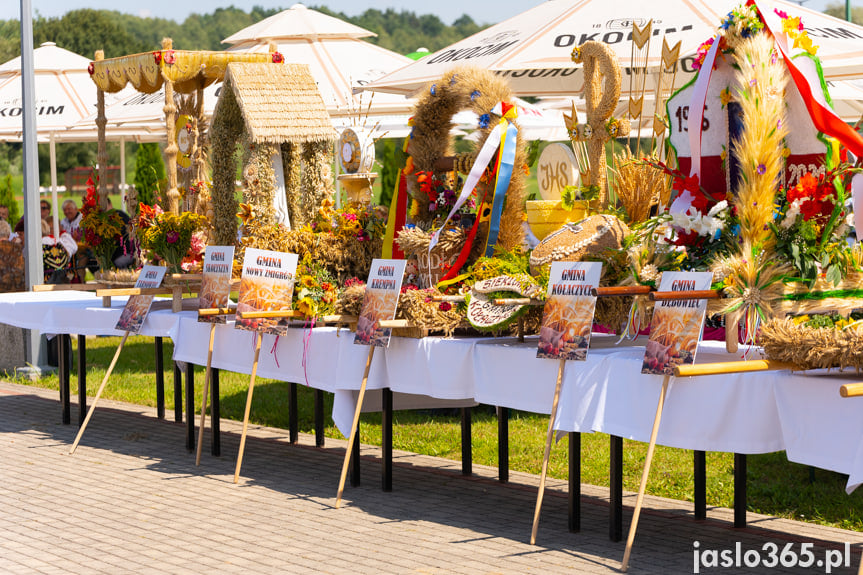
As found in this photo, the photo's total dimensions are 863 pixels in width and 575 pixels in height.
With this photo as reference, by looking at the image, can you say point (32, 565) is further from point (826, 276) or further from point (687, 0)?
point (687, 0)

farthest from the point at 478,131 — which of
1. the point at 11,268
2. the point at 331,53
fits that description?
the point at 331,53

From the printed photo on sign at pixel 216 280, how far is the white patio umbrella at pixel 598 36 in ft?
7.23

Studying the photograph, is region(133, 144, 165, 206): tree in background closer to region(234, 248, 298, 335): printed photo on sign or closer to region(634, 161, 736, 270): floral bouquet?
region(234, 248, 298, 335): printed photo on sign

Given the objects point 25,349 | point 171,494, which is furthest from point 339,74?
Answer: point 171,494

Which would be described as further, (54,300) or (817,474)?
(54,300)

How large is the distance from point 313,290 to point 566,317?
2.06 metres

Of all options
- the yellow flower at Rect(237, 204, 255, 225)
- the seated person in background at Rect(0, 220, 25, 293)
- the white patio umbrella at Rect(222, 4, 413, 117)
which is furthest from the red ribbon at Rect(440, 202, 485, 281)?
the seated person in background at Rect(0, 220, 25, 293)

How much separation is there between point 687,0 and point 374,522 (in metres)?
4.24

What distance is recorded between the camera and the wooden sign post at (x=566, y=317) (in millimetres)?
4926

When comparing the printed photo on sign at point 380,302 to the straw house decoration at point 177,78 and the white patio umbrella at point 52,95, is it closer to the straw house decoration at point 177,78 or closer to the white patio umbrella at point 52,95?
the straw house decoration at point 177,78

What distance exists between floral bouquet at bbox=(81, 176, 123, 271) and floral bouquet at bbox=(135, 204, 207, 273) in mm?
855

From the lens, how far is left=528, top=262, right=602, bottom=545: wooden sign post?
16.2ft

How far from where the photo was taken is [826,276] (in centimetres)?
445

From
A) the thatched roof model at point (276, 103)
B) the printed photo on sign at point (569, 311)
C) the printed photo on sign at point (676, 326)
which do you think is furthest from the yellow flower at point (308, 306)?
the printed photo on sign at point (676, 326)
